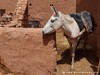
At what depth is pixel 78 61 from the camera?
27.4 feet

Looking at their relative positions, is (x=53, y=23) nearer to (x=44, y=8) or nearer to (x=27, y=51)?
(x=27, y=51)

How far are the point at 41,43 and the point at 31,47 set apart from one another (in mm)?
240

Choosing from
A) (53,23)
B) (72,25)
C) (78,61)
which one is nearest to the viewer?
(53,23)

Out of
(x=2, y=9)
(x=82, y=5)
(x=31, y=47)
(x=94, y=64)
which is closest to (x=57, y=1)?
(x=82, y=5)

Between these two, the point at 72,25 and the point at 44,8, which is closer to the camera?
the point at 72,25

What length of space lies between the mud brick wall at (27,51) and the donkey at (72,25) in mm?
341

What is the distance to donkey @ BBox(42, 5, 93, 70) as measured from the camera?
24.6 feet

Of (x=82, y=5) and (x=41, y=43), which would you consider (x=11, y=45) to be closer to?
(x=41, y=43)

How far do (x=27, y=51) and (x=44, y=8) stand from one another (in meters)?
5.48

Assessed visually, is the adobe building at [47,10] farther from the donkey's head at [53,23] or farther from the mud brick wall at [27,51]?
the donkey's head at [53,23]

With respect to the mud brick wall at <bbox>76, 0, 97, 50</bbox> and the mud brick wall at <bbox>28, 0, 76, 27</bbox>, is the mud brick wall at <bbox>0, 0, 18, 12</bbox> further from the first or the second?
the mud brick wall at <bbox>76, 0, 97, 50</bbox>

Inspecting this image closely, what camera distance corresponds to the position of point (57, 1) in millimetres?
12445

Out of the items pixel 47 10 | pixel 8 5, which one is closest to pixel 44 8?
pixel 47 10

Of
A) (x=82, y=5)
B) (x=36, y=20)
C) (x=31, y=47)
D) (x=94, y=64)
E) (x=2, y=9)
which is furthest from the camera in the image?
(x=2, y=9)
